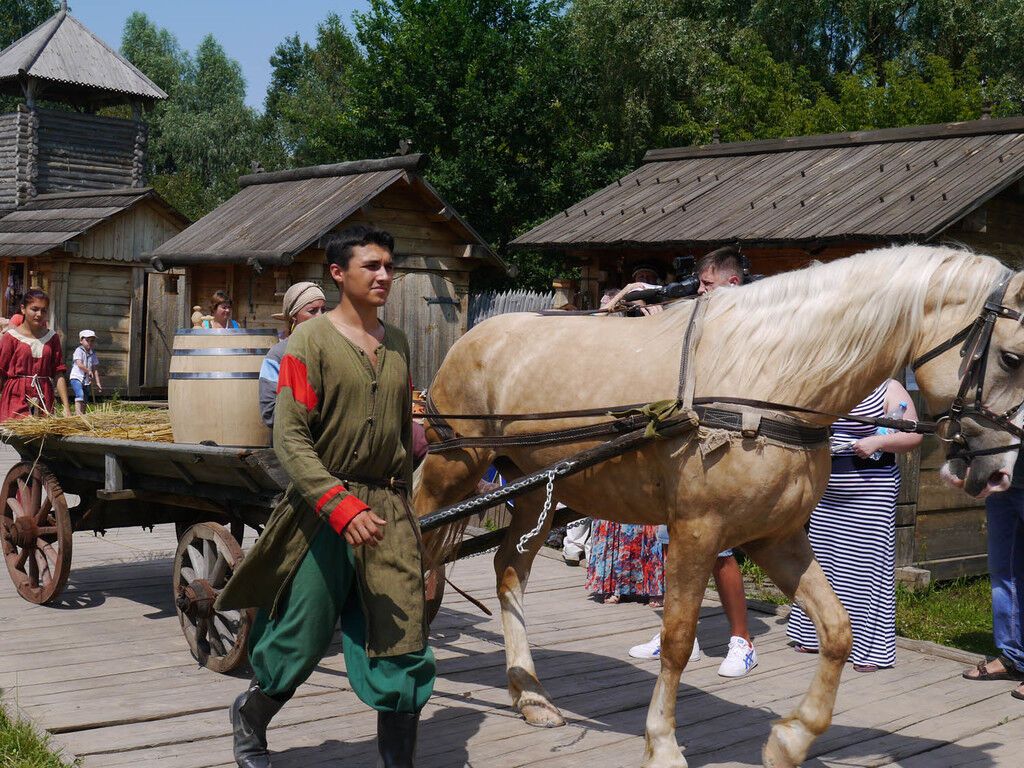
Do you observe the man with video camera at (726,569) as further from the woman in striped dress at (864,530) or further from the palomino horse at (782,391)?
the palomino horse at (782,391)

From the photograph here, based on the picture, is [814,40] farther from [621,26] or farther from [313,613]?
[313,613]

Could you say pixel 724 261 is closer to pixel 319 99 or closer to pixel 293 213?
pixel 293 213

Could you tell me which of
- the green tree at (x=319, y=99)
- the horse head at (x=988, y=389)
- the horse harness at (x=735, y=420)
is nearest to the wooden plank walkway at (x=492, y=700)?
the horse harness at (x=735, y=420)

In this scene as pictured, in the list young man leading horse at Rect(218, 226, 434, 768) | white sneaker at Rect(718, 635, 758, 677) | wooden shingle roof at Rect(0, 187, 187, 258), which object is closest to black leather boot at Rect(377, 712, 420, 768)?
young man leading horse at Rect(218, 226, 434, 768)

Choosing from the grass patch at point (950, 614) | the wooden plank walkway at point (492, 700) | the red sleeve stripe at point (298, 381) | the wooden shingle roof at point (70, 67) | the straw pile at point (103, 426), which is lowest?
the grass patch at point (950, 614)

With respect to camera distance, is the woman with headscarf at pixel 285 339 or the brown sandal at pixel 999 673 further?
the brown sandal at pixel 999 673

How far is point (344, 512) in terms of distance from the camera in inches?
143

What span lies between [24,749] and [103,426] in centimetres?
259

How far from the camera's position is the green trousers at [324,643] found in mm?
3889

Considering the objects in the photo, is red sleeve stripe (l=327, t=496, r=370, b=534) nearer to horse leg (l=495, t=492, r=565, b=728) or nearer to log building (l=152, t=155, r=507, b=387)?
horse leg (l=495, t=492, r=565, b=728)

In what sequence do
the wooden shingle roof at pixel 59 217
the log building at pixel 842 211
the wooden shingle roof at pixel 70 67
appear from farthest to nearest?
the wooden shingle roof at pixel 70 67 → the wooden shingle roof at pixel 59 217 → the log building at pixel 842 211

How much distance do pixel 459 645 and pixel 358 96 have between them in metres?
23.5

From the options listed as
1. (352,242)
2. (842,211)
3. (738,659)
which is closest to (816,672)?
(738,659)

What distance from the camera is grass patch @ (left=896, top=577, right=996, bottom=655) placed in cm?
710
